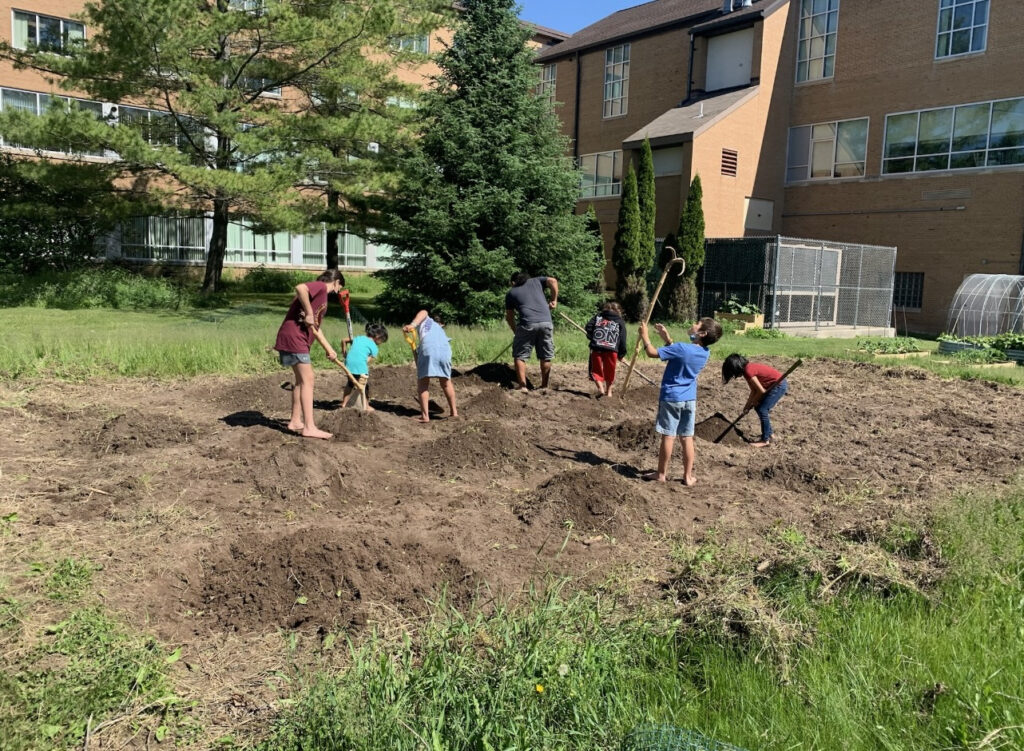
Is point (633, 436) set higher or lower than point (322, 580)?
higher

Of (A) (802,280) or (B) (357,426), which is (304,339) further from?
(A) (802,280)

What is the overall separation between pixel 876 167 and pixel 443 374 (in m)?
23.2

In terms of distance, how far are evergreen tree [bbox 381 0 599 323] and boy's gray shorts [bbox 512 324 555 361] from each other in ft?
17.6

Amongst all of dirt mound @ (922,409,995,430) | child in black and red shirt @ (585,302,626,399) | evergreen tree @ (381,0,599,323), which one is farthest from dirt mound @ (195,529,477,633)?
evergreen tree @ (381,0,599,323)

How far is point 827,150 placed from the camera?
90.2ft

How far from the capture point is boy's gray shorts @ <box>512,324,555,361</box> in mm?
10633

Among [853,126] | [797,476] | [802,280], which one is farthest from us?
[853,126]

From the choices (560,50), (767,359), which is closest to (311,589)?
(767,359)

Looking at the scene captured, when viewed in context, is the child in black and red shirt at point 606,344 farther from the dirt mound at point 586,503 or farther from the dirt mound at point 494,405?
the dirt mound at point 586,503

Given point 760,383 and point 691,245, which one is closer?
point 760,383

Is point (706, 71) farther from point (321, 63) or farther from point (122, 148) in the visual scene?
point (122, 148)

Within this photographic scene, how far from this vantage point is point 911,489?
6.36 m

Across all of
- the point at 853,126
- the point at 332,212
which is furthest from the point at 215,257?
the point at 853,126

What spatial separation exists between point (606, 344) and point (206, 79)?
13.4 meters
